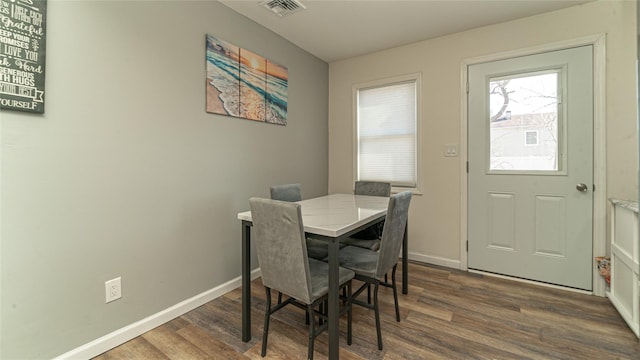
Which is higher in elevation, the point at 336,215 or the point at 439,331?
the point at 336,215

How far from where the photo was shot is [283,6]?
2387 mm

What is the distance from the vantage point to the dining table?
4.77 ft

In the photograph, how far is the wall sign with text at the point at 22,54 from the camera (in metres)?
1.29

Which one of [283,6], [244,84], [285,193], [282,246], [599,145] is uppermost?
[283,6]

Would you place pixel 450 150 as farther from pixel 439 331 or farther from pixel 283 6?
pixel 283 6

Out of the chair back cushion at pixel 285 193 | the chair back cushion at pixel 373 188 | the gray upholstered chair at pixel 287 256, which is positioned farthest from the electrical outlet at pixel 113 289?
the chair back cushion at pixel 373 188

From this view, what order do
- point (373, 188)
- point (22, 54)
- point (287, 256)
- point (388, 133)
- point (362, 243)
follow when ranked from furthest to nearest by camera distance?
point (388, 133) < point (373, 188) < point (362, 243) < point (287, 256) < point (22, 54)

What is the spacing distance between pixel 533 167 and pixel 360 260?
2.01m

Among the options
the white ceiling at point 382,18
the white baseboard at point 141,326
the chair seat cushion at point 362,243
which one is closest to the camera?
the white baseboard at point 141,326

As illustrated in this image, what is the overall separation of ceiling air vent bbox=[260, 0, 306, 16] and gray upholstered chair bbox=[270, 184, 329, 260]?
1.55m

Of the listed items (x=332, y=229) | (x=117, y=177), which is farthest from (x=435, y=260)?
(x=117, y=177)

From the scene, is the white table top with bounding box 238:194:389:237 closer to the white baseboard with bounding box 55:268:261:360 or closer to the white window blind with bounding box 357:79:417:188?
the white baseboard with bounding box 55:268:261:360

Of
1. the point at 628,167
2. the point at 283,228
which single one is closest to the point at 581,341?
the point at 628,167

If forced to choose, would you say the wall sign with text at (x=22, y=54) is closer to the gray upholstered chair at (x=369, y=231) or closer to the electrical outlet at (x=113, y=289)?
the electrical outlet at (x=113, y=289)
